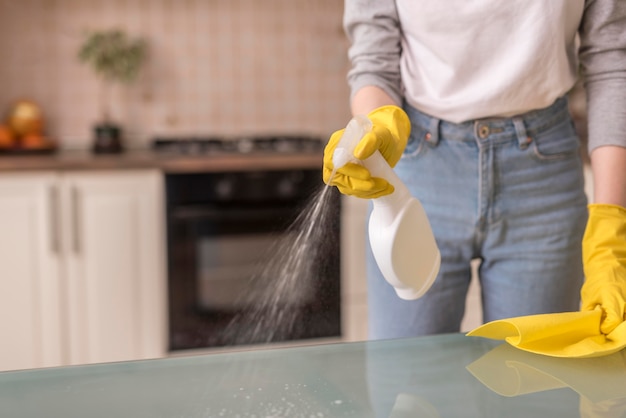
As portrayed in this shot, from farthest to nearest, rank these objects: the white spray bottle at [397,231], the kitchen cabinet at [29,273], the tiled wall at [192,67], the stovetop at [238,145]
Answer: the tiled wall at [192,67] → the stovetop at [238,145] → the kitchen cabinet at [29,273] → the white spray bottle at [397,231]

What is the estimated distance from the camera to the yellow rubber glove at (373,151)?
2.82 feet

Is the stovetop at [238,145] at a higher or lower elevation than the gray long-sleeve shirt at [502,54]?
lower

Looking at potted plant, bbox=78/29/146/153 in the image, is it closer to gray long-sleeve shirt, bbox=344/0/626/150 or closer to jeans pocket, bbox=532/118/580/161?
gray long-sleeve shirt, bbox=344/0/626/150

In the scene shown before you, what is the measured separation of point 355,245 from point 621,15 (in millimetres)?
1501

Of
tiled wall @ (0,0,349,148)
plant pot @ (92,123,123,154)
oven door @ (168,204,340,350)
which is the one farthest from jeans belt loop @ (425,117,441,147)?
tiled wall @ (0,0,349,148)

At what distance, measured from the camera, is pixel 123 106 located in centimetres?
290

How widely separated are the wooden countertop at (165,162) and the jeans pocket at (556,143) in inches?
53.4

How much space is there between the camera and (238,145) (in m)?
2.73

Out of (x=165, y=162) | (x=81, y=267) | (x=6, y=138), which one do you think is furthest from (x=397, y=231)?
(x=6, y=138)

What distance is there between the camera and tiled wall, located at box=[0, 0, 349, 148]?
2832 millimetres

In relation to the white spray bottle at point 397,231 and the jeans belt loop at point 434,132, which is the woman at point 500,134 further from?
the white spray bottle at point 397,231

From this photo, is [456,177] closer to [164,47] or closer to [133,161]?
[133,161]

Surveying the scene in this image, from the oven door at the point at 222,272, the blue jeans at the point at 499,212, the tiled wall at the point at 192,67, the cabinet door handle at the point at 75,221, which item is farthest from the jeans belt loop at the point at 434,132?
the tiled wall at the point at 192,67

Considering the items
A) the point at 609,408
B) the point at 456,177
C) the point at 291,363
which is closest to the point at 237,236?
the point at 456,177
